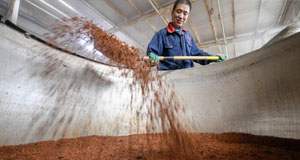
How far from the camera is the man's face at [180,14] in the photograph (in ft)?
5.67

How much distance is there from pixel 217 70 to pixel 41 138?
151 centimetres

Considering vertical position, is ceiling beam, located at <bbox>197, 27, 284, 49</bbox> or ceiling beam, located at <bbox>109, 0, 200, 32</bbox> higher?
ceiling beam, located at <bbox>109, 0, 200, 32</bbox>

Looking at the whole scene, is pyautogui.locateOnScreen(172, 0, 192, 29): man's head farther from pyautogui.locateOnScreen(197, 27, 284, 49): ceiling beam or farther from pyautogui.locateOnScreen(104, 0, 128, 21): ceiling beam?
pyautogui.locateOnScreen(197, 27, 284, 49): ceiling beam

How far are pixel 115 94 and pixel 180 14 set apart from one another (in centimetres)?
131

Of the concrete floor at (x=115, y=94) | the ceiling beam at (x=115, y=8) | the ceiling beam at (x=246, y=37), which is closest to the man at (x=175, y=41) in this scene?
the concrete floor at (x=115, y=94)

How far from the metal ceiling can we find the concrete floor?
2.73 meters

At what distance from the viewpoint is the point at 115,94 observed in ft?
4.62

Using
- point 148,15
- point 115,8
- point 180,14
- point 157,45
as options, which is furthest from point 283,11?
point 115,8

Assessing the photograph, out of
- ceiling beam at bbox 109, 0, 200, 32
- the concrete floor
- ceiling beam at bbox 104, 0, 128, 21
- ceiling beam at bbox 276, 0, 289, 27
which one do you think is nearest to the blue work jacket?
the concrete floor

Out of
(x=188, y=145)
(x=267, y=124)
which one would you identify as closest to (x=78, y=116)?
(x=188, y=145)

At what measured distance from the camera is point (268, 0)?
127 inches

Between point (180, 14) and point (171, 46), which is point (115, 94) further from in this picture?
point (180, 14)

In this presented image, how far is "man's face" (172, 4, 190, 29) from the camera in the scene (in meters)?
1.73

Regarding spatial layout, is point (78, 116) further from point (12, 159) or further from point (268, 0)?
point (268, 0)
